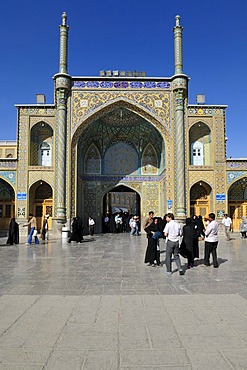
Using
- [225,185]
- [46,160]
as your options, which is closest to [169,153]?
[225,185]

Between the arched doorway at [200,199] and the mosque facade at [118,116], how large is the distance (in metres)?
0.06

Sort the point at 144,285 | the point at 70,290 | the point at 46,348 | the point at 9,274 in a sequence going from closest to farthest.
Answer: the point at 46,348
the point at 70,290
the point at 144,285
the point at 9,274

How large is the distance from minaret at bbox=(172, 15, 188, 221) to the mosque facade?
2.1 inches

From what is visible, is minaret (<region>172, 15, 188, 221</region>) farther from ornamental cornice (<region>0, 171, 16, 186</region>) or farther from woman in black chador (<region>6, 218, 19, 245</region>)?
ornamental cornice (<region>0, 171, 16, 186</region>)

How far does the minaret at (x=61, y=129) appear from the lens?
688 inches

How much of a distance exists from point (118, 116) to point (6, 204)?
8.68 m

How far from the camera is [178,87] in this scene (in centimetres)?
1814

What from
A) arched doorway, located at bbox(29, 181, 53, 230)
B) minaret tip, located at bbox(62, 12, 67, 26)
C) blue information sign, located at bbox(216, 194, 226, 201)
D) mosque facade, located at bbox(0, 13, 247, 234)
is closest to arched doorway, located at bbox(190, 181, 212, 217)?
mosque facade, located at bbox(0, 13, 247, 234)

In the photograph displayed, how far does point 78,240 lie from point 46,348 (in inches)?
455

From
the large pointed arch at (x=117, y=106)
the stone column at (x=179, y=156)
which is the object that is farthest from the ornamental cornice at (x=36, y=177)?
the stone column at (x=179, y=156)

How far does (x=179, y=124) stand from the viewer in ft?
59.7

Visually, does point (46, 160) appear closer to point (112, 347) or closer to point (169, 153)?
point (169, 153)

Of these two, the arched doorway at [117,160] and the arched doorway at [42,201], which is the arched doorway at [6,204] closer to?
the arched doorway at [42,201]

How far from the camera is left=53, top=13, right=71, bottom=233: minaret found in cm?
1748
